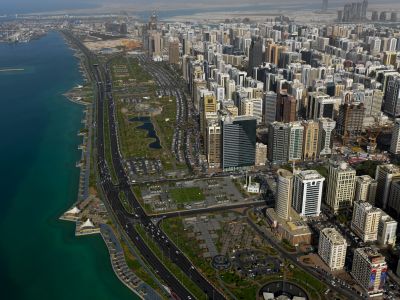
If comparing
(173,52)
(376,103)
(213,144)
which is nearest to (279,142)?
(213,144)

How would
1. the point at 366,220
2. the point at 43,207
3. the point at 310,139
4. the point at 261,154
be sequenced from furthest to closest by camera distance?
the point at 310,139, the point at 261,154, the point at 43,207, the point at 366,220

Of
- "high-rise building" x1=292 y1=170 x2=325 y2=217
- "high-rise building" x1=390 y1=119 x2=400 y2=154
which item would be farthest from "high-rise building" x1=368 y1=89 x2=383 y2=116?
"high-rise building" x1=292 y1=170 x2=325 y2=217

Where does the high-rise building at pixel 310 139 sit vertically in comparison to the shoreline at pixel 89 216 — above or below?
above

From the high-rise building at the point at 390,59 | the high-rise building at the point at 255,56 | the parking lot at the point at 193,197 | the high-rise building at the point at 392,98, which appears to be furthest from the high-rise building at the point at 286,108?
the high-rise building at the point at 390,59

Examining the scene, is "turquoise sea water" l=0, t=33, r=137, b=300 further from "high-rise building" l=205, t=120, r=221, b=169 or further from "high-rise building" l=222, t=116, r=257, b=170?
"high-rise building" l=222, t=116, r=257, b=170

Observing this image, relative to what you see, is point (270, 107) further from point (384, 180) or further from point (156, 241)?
point (156, 241)

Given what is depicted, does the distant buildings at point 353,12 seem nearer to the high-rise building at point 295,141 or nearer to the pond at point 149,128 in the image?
the pond at point 149,128

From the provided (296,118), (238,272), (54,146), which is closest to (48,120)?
(54,146)
